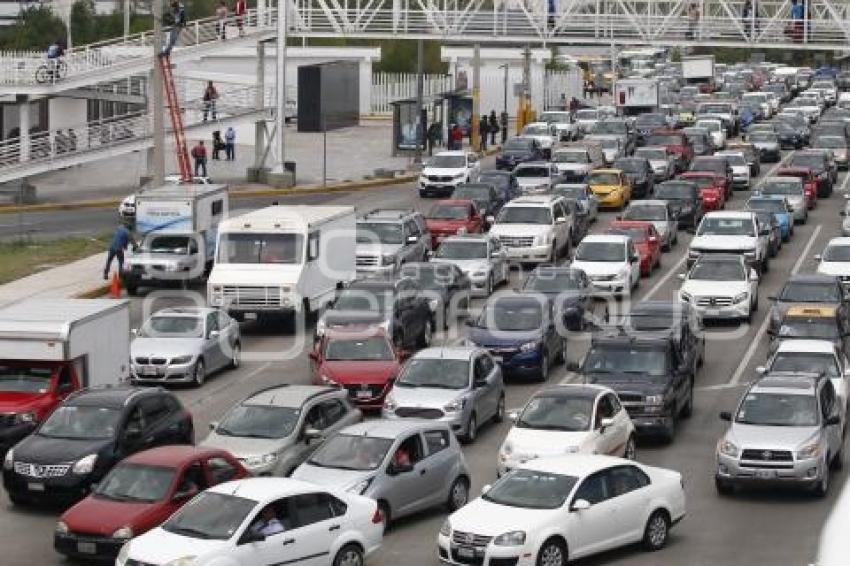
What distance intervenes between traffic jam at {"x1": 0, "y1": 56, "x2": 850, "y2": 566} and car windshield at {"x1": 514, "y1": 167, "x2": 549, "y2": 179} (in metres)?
3.32

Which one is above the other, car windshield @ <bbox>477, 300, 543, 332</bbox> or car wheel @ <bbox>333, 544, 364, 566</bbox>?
car windshield @ <bbox>477, 300, 543, 332</bbox>

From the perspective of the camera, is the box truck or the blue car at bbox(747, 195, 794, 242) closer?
the box truck

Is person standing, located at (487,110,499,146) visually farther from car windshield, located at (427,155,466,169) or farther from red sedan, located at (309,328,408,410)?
red sedan, located at (309,328,408,410)

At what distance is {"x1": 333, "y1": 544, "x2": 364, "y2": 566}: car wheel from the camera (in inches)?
784

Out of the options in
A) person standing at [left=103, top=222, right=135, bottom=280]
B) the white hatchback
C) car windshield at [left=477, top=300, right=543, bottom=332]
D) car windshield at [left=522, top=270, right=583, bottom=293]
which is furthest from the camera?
person standing at [left=103, top=222, right=135, bottom=280]

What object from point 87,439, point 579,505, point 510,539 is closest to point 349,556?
point 510,539

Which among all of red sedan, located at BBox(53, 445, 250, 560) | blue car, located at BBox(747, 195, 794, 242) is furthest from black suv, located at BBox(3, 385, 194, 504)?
blue car, located at BBox(747, 195, 794, 242)

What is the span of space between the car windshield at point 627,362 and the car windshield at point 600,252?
Result: 1210cm

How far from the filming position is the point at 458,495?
938 inches

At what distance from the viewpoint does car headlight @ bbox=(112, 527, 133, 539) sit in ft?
69.1

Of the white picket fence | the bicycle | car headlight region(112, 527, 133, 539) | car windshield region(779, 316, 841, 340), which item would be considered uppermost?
the bicycle

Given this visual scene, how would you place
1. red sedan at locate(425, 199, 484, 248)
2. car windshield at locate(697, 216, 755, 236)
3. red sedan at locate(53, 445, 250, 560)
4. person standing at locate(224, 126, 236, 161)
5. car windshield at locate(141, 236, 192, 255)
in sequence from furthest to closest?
1. person standing at locate(224, 126, 236, 161)
2. red sedan at locate(425, 199, 484, 248)
3. car windshield at locate(697, 216, 755, 236)
4. car windshield at locate(141, 236, 192, 255)
5. red sedan at locate(53, 445, 250, 560)

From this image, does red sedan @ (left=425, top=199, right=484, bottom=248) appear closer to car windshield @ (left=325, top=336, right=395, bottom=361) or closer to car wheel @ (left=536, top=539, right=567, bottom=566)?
car windshield @ (left=325, top=336, right=395, bottom=361)

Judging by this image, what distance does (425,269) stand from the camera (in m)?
38.5
